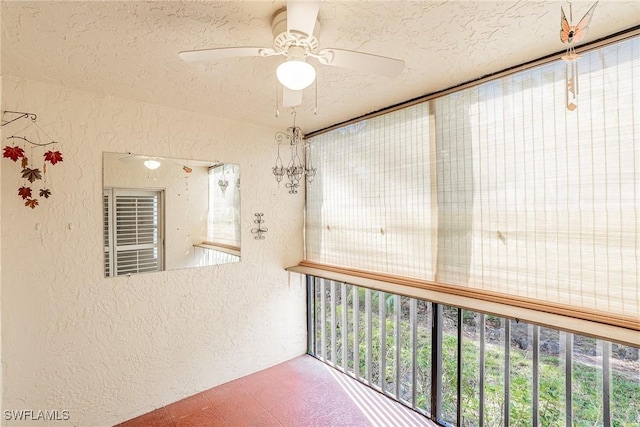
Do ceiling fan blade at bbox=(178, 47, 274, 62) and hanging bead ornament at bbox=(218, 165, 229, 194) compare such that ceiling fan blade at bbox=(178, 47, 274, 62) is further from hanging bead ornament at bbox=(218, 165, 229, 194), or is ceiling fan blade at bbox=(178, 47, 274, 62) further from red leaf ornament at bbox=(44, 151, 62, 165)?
hanging bead ornament at bbox=(218, 165, 229, 194)

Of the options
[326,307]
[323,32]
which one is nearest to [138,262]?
[326,307]

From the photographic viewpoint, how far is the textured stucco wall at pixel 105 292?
1.80 metres

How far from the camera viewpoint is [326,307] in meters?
3.05

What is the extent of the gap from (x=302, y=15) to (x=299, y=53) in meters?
0.16

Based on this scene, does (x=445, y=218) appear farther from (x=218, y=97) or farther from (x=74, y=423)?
(x=74, y=423)

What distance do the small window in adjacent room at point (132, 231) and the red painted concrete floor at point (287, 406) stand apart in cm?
110

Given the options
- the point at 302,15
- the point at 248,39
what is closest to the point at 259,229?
the point at 248,39

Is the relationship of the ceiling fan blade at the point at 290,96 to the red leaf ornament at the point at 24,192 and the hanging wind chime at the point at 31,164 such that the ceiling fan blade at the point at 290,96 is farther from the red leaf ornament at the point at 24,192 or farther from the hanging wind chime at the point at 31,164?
the red leaf ornament at the point at 24,192

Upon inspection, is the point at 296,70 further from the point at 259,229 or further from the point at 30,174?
the point at 259,229

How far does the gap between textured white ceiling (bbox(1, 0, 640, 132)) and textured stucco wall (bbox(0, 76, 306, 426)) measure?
0.90 feet

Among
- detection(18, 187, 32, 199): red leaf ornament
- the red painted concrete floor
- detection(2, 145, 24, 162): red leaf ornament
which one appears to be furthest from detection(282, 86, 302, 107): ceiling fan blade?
the red painted concrete floor

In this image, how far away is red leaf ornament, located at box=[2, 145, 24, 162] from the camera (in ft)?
5.35

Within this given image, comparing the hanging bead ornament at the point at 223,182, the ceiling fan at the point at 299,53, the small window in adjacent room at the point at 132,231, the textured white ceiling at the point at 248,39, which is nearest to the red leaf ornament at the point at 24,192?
the small window in adjacent room at the point at 132,231

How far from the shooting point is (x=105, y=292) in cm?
206
